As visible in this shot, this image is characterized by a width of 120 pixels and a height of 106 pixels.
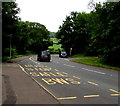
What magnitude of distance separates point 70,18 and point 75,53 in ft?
39.6

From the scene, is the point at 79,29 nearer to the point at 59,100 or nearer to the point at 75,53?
the point at 75,53

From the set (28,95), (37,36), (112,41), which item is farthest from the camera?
(37,36)

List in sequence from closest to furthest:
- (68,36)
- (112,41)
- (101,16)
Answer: (112,41), (101,16), (68,36)

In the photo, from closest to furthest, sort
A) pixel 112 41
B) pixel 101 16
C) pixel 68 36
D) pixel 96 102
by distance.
Result: pixel 96 102 → pixel 112 41 → pixel 101 16 → pixel 68 36

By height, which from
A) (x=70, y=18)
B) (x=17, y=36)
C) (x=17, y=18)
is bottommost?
(x=17, y=36)

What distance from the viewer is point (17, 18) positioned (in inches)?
1030

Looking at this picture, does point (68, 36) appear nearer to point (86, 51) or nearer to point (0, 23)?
point (86, 51)

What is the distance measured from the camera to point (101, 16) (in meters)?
25.6

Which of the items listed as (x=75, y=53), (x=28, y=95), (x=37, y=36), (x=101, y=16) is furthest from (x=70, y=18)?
(x=28, y=95)

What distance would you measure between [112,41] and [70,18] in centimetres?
3802

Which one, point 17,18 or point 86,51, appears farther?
point 86,51

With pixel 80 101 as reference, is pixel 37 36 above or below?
above

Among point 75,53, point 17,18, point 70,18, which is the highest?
point 70,18

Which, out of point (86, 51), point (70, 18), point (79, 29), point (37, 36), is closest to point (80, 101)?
point (86, 51)
